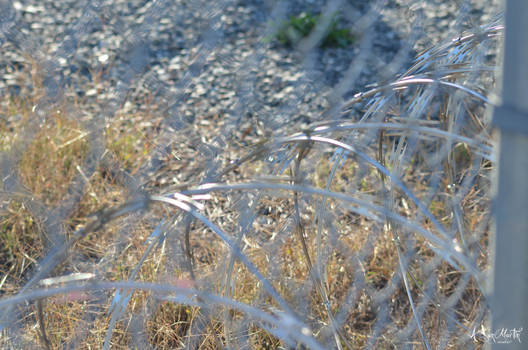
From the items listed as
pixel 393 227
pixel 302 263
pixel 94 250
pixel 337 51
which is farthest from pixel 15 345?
pixel 337 51

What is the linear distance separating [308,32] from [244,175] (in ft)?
4.45

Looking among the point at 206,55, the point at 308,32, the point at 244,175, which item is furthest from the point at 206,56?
the point at 244,175

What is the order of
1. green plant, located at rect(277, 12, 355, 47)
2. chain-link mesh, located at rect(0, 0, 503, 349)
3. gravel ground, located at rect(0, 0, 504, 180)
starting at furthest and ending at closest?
green plant, located at rect(277, 12, 355, 47), gravel ground, located at rect(0, 0, 504, 180), chain-link mesh, located at rect(0, 0, 503, 349)

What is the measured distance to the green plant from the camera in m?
3.52

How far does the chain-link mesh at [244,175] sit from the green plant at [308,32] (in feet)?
0.04

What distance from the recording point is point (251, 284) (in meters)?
1.92

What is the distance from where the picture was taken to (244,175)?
8.41 ft

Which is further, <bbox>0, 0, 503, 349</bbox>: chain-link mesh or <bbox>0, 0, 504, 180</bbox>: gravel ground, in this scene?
<bbox>0, 0, 504, 180</bbox>: gravel ground

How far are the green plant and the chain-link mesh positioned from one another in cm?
1

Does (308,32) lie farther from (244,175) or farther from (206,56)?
(244,175)

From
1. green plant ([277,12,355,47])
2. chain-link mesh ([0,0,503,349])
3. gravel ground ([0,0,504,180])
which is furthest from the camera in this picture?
green plant ([277,12,355,47])

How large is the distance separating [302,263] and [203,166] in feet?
2.24

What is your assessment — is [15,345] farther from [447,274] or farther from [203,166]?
[447,274]

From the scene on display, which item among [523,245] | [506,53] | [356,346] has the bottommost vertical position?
[356,346]
